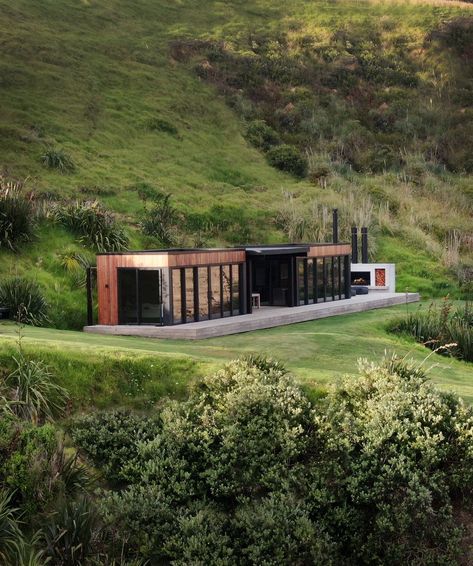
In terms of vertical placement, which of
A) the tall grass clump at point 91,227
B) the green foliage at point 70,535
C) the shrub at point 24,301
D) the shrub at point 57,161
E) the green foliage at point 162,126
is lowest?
the green foliage at point 70,535

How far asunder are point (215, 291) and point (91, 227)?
6.57 m

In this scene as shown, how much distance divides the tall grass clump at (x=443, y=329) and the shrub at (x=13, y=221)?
1256 cm

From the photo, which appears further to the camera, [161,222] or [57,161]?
[57,161]

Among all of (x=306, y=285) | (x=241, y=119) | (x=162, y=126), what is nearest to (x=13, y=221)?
(x=306, y=285)

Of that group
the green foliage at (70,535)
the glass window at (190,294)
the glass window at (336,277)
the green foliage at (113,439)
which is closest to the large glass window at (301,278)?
the glass window at (336,277)

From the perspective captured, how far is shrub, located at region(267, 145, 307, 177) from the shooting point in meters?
52.8

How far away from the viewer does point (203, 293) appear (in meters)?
25.2

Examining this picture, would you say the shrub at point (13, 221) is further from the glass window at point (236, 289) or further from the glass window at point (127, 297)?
the glass window at point (236, 289)

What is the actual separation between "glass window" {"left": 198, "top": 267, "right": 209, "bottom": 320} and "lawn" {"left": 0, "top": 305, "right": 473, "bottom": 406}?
2158 mm

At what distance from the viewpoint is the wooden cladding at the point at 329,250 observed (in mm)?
30656

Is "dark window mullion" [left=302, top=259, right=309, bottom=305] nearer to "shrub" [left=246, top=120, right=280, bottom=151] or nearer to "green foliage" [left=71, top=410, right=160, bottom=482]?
"green foliage" [left=71, top=410, right=160, bottom=482]

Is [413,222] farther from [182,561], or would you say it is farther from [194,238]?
[182,561]

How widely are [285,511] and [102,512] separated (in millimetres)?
2624

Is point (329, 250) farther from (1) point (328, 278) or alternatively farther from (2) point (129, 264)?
(2) point (129, 264)
